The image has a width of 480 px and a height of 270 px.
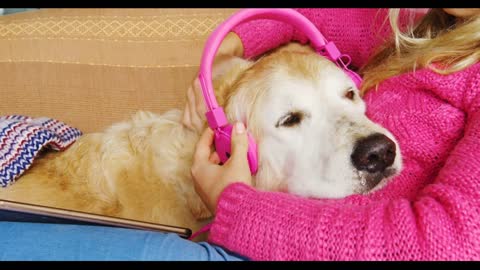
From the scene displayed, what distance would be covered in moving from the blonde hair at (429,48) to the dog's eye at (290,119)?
249 millimetres

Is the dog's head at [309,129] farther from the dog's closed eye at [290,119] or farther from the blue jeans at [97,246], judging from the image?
the blue jeans at [97,246]

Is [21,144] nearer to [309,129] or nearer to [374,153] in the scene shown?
[309,129]

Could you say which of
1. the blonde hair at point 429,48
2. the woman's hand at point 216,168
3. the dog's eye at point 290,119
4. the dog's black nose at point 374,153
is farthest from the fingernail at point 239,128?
the blonde hair at point 429,48

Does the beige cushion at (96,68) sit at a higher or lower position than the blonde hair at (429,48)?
lower

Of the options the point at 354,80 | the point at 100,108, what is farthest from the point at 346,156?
the point at 100,108

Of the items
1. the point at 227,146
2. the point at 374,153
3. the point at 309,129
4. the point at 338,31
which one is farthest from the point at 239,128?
the point at 338,31

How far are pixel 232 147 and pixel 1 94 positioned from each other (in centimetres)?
103

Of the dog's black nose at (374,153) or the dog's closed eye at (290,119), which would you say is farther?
the dog's closed eye at (290,119)

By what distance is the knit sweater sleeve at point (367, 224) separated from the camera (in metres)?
0.89

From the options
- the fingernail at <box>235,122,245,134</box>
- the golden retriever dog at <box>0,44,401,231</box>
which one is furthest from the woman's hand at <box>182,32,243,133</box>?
the fingernail at <box>235,122,245,134</box>

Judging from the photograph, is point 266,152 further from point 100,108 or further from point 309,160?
point 100,108

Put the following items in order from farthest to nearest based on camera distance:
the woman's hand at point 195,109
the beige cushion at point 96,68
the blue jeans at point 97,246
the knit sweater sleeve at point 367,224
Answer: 1. the beige cushion at point 96,68
2. the woman's hand at point 195,109
3. the blue jeans at point 97,246
4. the knit sweater sleeve at point 367,224

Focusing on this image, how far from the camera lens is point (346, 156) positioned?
3.82 feet

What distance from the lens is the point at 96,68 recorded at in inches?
70.9
